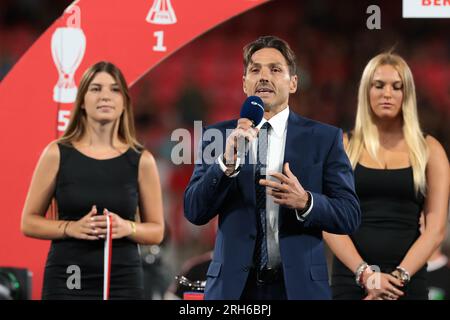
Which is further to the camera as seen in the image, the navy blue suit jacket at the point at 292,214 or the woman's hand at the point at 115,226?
the woman's hand at the point at 115,226

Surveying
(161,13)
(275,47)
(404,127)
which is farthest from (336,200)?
(161,13)

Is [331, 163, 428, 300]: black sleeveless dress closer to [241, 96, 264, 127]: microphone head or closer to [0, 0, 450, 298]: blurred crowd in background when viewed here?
[241, 96, 264, 127]: microphone head

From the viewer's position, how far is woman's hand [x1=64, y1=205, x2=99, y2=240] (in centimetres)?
238

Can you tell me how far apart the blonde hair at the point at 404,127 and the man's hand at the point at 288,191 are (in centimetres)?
72

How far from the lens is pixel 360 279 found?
94.8 inches

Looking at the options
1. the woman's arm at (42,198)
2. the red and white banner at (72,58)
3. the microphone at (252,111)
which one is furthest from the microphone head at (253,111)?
the red and white banner at (72,58)

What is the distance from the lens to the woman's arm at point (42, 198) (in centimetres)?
245

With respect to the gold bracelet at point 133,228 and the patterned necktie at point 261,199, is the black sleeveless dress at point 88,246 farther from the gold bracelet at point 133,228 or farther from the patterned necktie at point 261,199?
the patterned necktie at point 261,199

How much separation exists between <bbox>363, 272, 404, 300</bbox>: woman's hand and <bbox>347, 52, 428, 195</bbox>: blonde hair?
0.29m

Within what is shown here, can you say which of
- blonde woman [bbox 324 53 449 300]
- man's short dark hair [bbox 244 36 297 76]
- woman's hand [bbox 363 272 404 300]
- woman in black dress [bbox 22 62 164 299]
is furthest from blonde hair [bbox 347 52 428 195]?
woman in black dress [bbox 22 62 164 299]
